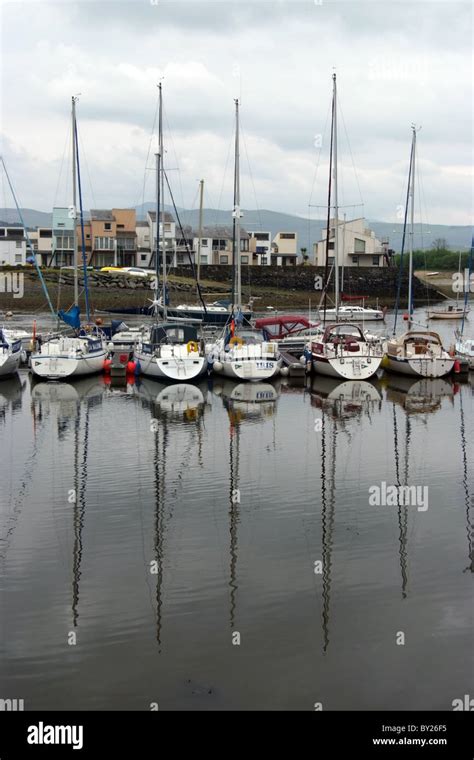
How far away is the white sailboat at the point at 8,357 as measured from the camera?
3994cm

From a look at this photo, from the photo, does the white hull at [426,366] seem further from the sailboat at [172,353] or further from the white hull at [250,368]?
the sailboat at [172,353]

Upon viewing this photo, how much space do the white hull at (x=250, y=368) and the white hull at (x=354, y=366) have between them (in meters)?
2.72

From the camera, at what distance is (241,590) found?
15266 millimetres

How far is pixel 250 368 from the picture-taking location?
3931 cm

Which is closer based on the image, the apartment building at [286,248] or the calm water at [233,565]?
the calm water at [233,565]

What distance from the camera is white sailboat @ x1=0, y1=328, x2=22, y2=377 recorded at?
1572 inches

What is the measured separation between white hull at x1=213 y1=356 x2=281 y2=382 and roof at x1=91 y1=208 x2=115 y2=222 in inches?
3653

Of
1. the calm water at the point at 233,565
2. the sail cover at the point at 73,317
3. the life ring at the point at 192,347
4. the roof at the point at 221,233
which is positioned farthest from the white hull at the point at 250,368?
the roof at the point at 221,233

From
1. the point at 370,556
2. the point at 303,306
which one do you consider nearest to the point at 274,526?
the point at 370,556

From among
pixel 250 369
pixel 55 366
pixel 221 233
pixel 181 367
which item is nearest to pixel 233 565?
pixel 181 367

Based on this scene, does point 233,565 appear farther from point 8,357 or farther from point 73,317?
point 73,317

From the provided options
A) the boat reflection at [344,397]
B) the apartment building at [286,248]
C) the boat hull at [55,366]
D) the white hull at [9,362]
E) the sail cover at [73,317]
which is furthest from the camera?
the apartment building at [286,248]

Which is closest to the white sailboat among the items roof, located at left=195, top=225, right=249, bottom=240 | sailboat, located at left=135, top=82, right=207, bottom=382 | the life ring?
sailboat, located at left=135, top=82, right=207, bottom=382
